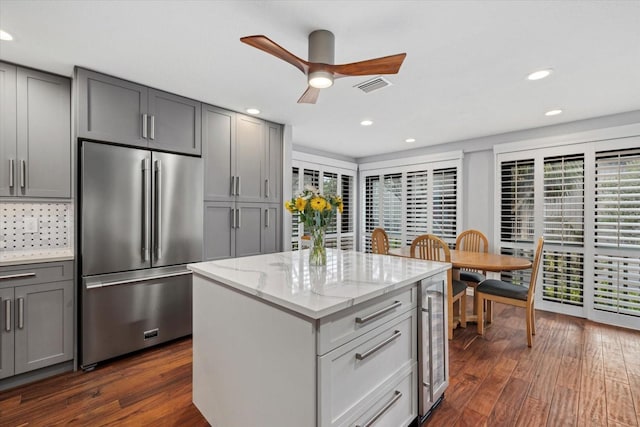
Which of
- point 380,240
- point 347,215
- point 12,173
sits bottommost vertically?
point 380,240

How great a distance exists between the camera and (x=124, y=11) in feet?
5.41

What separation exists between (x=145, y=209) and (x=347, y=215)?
3966 millimetres

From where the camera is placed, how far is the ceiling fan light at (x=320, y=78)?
175cm

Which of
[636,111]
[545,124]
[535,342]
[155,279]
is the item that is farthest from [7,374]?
[636,111]

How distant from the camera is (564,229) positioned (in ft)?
11.9

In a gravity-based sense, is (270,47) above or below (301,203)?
above

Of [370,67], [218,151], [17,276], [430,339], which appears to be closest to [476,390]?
[430,339]

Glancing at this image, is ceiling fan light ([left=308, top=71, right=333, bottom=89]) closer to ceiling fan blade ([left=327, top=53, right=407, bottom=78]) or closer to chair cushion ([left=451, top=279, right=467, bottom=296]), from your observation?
ceiling fan blade ([left=327, top=53, right=407, bottom=78])

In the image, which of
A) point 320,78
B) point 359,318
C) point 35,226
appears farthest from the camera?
point 35,226

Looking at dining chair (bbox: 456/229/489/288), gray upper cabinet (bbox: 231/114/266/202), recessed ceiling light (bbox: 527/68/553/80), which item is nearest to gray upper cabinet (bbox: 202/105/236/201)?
gray upper cabinet (bbox: 231/114/266/202)

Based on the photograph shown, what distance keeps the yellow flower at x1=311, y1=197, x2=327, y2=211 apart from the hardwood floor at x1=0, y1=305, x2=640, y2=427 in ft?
4.83

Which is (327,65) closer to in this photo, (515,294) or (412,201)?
(515,294)

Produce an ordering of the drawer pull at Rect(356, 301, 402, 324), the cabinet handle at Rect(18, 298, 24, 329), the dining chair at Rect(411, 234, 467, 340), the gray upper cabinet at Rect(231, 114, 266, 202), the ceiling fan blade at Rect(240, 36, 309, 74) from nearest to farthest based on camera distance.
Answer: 1. the drawer pull at Rect(356, 301, 402, 324)
2. the ceiling fan blade at Rect(240, 36, 309, 74)
3. the cabinet handle at Rect(18, 298, 24, 329)
4. the dining chair at Rect(411, 234, 467, 340)
5. the gray upper cabinet at Rect(231, 114, 266, 202)

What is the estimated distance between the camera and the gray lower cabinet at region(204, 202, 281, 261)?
3.12m
